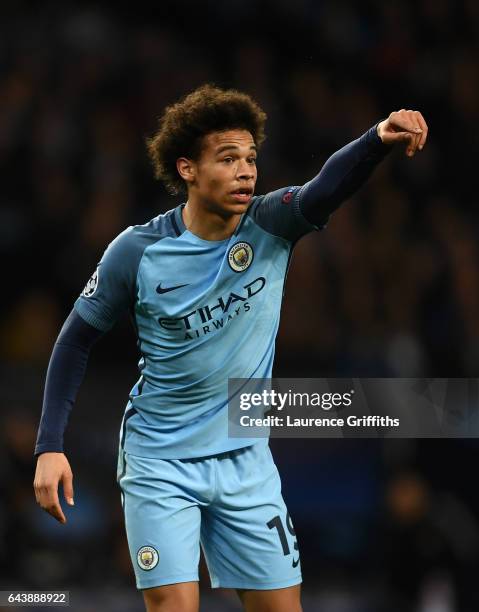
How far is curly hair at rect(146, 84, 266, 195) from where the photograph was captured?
393 centimetres

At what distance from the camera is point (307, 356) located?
287 inches

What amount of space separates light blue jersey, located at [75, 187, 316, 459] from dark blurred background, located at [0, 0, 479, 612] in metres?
2.74

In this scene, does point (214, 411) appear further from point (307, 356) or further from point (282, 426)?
point (307, 356)

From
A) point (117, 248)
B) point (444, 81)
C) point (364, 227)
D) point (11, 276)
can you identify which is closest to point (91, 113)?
point (11, 276)

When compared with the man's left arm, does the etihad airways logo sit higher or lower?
lower

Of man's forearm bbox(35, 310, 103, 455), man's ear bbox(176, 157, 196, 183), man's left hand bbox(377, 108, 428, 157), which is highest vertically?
man's ear bbox(176, 157, 196, 183)

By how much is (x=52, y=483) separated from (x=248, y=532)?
64 cm

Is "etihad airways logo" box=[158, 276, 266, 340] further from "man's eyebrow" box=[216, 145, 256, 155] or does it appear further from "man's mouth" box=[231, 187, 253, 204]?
"man's eyebrow" box=[216, 145, 256, 155]

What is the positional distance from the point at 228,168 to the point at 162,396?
77 cm

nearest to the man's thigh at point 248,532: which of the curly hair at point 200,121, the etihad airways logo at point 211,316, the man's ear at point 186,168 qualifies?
the etihad airways logo at point 211,316

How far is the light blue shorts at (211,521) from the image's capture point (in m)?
3.71

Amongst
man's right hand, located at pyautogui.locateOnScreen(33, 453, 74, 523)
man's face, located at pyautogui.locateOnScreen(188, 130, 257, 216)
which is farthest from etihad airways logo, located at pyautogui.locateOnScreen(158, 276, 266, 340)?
man's right hand, located at pyautogui.locateOnScreen(33, 453, 74, 523)

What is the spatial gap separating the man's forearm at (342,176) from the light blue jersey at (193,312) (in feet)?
0.31

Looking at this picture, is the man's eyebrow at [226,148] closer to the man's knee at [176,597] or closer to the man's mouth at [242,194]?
the man's mouth at [242,194]
